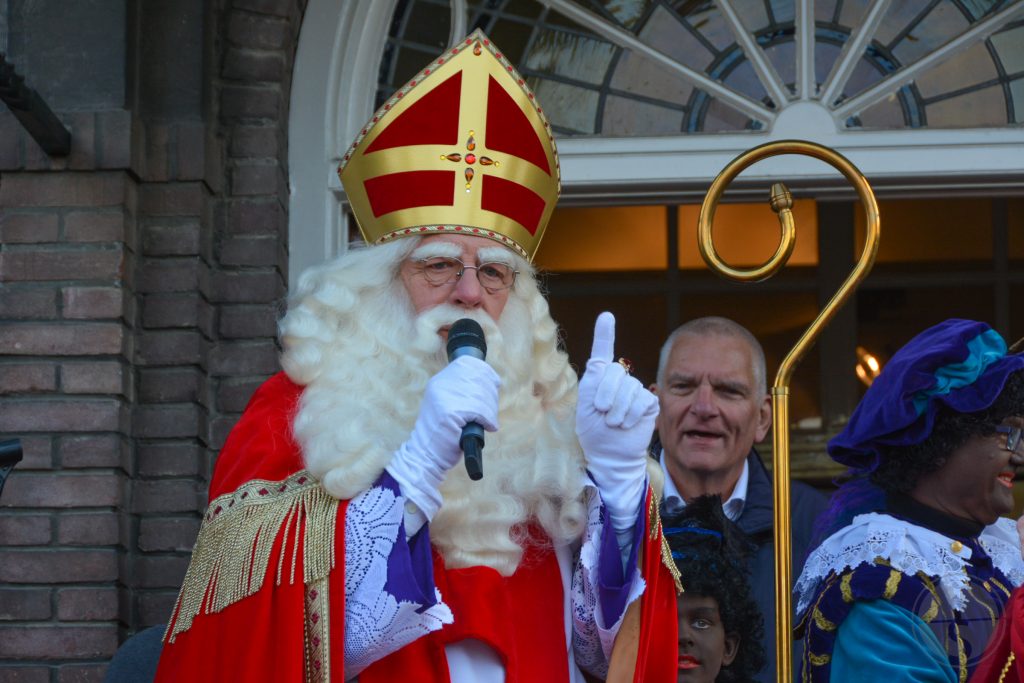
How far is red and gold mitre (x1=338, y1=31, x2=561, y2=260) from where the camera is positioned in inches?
142

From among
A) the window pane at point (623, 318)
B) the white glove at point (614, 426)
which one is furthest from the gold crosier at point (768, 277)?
the window pane at point (623, 318)

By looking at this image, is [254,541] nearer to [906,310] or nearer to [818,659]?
[818,659]

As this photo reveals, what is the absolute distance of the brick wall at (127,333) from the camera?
450cm

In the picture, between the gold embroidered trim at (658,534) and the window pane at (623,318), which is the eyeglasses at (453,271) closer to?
the gold embroidered trim at (658,534)

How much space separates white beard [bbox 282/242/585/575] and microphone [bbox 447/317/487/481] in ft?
0.76

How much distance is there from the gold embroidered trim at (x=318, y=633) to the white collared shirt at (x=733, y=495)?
1.67 metres

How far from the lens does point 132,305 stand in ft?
15.4

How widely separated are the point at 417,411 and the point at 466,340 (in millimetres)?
331

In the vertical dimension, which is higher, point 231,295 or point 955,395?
point 231,295

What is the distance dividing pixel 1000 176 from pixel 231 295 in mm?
2400

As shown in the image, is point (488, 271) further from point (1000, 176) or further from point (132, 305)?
point (1000, 176)

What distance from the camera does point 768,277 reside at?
352cm

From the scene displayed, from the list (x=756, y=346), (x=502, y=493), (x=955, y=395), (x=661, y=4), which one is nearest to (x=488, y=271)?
(x=502, y=493)

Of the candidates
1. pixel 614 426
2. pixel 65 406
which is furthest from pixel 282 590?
pixel 65 406
